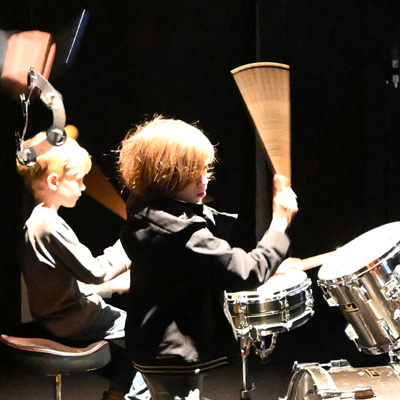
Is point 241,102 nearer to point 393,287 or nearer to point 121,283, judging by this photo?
point 121,283

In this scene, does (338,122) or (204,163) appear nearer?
(204,163)

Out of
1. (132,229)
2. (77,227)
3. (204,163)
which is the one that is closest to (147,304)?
(132,229)

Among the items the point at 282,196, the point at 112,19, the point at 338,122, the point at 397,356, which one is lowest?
the point at 397,356

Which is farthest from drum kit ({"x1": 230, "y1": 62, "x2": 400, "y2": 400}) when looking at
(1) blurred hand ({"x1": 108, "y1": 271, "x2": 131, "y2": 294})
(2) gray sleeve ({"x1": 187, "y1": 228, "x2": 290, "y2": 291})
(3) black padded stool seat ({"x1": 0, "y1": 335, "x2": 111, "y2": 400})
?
(3) black padded stool seat ({"x1": 0, "y1": 335, "x2": 111, "y2": 400})

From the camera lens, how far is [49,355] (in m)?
2.04

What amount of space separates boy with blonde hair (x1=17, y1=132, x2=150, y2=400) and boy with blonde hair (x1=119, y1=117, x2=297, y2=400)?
0.34m

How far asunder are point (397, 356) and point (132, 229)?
0.91 meters

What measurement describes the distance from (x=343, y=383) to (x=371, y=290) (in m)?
0.27

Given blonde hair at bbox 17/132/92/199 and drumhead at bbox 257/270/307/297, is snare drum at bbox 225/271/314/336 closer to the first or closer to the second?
drumhead at bbox 257/270/307/297

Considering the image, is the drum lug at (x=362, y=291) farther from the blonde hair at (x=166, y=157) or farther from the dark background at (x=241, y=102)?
the dark background at (x=241, y=102)

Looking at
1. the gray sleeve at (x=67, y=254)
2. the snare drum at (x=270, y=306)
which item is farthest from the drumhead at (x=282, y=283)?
the gray sleeve at (x=67, y=254)

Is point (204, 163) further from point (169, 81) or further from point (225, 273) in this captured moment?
point (169, 81)

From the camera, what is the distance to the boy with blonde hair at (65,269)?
6.84 feet

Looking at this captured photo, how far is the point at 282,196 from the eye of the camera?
73.1 inches
